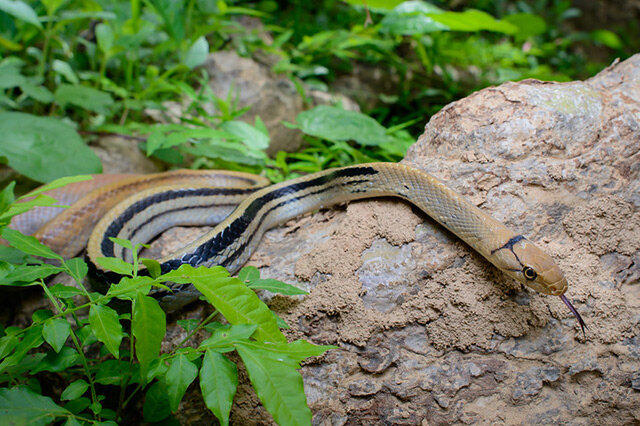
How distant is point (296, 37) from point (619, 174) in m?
4.25

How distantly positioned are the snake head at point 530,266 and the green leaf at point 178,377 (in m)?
1.34

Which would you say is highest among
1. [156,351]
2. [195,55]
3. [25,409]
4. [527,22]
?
[527,22]

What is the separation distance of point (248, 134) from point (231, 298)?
80.8 inches

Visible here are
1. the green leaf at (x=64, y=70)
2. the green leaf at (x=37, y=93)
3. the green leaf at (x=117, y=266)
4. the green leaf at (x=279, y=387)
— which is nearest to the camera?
the green leaf at (x=279, y=387)

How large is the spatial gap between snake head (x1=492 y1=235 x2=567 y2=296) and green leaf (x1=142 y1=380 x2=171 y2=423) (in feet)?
4.94

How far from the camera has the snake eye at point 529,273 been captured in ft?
5.88

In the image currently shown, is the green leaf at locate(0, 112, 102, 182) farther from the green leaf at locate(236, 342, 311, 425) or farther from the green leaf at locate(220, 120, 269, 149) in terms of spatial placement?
the green leaf at locate(236, 342, 311, 425)

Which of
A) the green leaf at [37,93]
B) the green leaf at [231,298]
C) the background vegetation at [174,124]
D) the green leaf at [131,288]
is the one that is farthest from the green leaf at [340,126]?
the green leaf at [37,93]

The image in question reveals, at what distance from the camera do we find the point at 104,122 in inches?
148

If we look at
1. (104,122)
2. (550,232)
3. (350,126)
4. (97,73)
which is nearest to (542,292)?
(550,232)

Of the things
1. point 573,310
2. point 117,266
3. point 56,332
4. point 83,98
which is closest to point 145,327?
point 117,266

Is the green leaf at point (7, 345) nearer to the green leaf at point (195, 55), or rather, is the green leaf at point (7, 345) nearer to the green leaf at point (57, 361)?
the green leaf at point (57, 361)

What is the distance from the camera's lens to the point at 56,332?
5.00ft

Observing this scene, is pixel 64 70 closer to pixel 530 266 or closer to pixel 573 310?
pixel 530 266
